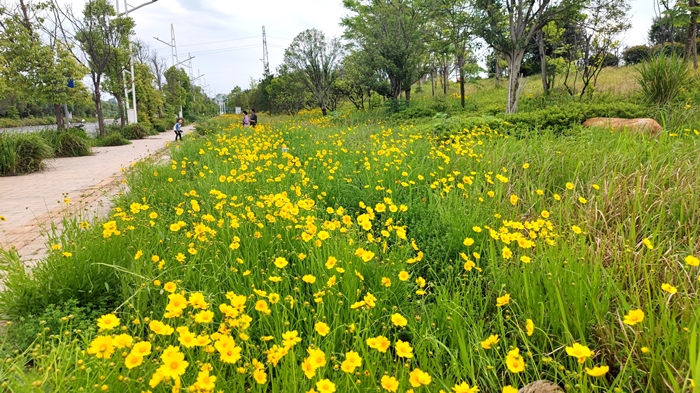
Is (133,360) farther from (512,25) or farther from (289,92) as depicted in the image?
(289,92)

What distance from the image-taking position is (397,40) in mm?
15797

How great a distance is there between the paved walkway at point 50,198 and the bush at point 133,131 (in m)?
8.57

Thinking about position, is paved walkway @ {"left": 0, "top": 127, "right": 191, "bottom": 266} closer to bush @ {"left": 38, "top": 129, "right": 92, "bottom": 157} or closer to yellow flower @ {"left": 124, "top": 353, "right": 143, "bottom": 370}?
bush @ {"left": 38, "top": 129, "right": 92, "bottom": 157}

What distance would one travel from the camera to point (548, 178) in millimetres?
3697

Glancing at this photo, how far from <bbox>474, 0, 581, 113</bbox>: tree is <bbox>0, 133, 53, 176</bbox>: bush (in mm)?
12116

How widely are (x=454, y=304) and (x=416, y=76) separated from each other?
1657 centimetres

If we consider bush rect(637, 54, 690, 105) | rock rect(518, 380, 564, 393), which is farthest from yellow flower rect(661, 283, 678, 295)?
bush rect(637, 54, 690, 105)

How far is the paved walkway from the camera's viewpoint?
337 centimetres

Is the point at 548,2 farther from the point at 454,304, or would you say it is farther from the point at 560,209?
the point at 454,304

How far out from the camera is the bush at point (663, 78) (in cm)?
743

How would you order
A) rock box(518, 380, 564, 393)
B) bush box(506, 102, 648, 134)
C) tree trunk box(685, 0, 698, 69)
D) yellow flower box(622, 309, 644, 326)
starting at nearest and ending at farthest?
yellow flower box(622, 309, 644, 326) → rock box(518, 380, 564, 393) → bush box(506, 102, 648, 134) → tree trunk box(685, 0, 698, 69)

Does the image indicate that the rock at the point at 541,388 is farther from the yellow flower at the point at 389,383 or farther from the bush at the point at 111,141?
the bush at the point at 111,141

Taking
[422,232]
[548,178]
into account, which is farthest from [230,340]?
[548,178]

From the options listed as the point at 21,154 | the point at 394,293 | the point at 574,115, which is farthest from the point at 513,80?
the point at 21,154
